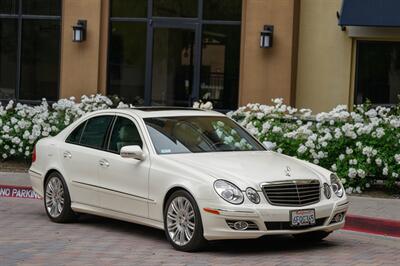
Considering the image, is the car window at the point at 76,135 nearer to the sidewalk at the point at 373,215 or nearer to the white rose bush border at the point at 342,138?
the sidewalk at the point at 373,215

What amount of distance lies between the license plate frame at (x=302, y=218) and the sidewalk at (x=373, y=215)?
2.37 metres

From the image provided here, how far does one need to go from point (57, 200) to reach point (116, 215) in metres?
1.39

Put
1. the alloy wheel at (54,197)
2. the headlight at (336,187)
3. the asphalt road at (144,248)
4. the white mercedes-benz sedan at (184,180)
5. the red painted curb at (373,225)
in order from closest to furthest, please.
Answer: the asphalt road at (144,248) < the white mercedes-benz sedan at (184,180) < the headlight at (336,187) < the red painted curb at (373,225) < the alloy wheel at (54,197)

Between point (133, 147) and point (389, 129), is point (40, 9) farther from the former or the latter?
point (133, 147)

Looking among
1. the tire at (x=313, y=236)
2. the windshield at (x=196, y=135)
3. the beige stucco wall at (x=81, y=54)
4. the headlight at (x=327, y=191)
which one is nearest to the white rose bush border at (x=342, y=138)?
the windshield at (x=196, y=135)

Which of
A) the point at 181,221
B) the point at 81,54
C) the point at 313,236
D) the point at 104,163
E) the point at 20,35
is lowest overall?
the point at 313,236

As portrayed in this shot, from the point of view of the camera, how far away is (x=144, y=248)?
32.2 ft

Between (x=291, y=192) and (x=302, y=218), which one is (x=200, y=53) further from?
(x=302, y=218)

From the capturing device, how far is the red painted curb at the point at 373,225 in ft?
37.4

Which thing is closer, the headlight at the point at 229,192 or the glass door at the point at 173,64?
the headlight at the point at 229,192

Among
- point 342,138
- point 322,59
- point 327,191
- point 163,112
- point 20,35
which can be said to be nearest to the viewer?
point 327,191

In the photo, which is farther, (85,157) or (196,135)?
(85,157)

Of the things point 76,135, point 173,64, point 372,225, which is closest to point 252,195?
point 372,225

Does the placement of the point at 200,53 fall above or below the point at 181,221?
above
